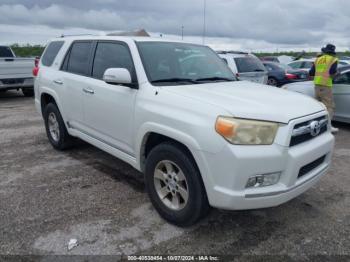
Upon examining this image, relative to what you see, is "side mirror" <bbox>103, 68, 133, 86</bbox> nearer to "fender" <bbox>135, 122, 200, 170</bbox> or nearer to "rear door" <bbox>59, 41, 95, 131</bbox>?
"fender" <bbox>135, 122, 200, 170</bbox>

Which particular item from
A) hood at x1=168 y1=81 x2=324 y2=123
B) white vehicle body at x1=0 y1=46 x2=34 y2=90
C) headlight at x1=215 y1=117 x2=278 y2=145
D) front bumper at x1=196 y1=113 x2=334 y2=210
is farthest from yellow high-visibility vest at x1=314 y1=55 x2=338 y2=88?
white vehicle body at x1=0 y1=46 x2=34 y2=90

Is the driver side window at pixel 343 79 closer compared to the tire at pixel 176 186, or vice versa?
the tire at pixel 176 186

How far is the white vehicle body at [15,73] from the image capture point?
36.7 ft

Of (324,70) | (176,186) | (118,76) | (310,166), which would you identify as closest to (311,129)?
(310,166)

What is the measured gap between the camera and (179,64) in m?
4.02

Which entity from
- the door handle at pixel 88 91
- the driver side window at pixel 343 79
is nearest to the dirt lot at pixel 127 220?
the door handle at pixel 88 91

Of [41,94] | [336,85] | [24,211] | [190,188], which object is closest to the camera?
[190,188]

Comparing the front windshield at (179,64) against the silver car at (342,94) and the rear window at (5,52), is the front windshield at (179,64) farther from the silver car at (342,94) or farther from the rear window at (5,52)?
the rear window at (5,52)

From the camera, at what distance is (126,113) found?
148 inches

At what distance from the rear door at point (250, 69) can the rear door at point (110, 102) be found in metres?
5.37

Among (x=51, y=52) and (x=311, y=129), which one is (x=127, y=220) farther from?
(x=51, y=52)

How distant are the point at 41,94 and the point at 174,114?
3.54 meters

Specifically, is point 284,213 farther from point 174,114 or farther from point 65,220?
point 65,220

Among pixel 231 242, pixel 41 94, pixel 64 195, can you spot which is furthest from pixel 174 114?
pixel 41 94
